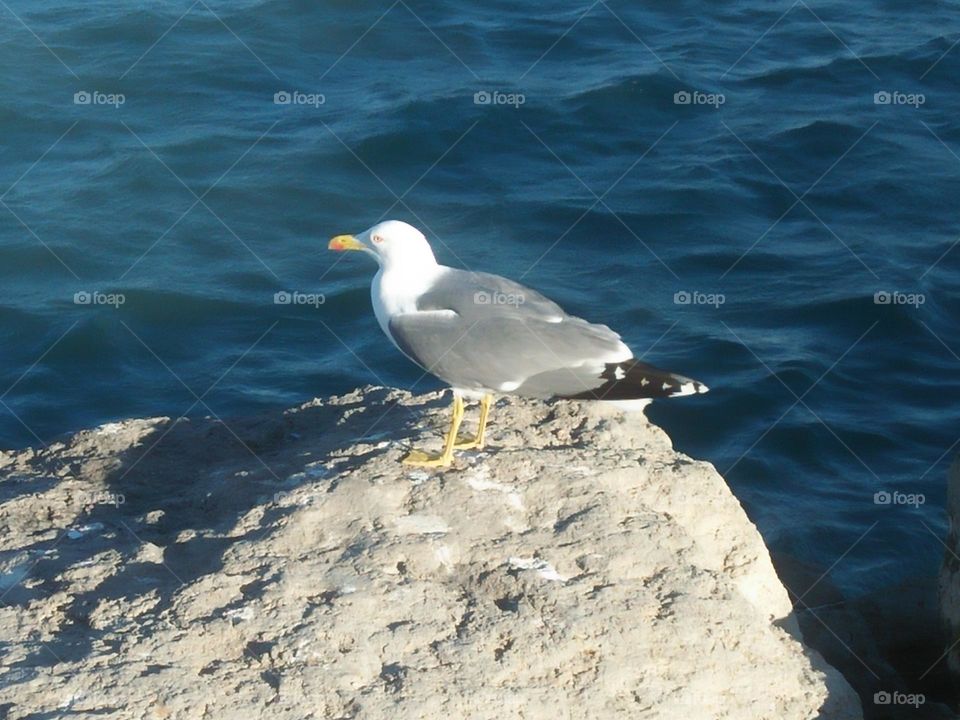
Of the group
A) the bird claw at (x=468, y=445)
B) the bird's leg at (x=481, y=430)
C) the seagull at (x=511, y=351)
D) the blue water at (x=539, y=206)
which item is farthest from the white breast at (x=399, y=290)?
the blue water at (x=539, y=206)

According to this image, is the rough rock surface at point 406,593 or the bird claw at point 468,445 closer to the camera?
the rough rock surface at point 406,593

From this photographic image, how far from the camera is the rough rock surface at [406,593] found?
4.60 meters

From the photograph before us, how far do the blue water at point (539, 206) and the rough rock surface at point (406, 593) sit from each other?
146 inches

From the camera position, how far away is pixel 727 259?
1216cm

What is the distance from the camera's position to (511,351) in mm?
6273

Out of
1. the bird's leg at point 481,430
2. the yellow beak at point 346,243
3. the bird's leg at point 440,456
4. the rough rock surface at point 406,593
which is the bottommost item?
the rough rock surface at point 406,593

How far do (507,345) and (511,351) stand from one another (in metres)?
0.04

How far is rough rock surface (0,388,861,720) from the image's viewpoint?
4.60 meters

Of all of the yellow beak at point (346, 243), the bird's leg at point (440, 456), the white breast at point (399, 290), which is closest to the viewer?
the bird's leg at point (440, 456)

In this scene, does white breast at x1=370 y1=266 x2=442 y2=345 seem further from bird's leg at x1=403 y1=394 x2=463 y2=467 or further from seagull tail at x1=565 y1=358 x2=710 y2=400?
seagull tail at x1=565 y1=358 x2=710 y2=400

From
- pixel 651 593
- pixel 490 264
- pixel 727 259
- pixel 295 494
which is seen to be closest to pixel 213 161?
pixel 490 264

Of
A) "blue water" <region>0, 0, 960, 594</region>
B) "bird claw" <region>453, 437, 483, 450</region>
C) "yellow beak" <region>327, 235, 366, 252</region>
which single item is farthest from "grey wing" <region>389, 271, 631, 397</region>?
"blue water" <region>0, 0, 960, 594</region>

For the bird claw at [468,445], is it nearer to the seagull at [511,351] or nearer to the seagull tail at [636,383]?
the seagull at [511,351]

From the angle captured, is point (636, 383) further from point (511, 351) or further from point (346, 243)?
point (346, 243)
